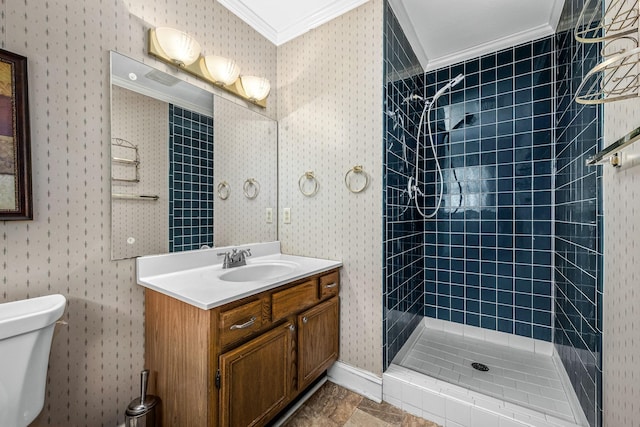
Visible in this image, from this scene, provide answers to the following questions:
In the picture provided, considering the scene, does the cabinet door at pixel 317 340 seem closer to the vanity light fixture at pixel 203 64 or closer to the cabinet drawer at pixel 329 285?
the cabinet drawer at pixel 329 285

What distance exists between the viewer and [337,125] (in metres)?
1.91

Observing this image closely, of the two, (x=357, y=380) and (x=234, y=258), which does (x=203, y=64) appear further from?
(x=357, y=380)

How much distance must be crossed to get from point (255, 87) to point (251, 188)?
2.39 feet

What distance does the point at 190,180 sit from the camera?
1.66 m

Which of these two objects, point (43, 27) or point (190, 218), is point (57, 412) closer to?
point (190, 218)

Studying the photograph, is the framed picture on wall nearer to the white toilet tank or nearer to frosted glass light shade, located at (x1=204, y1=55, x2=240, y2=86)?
the white toilet tank

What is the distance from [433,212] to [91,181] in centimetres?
248

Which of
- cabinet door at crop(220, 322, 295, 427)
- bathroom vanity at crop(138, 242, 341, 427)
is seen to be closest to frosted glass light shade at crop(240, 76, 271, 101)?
bathroom vanity at crop(138, 242, 341, 427)

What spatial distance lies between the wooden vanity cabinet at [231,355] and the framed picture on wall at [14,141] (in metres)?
0.63

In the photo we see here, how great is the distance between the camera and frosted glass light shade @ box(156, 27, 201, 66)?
4.82 ft

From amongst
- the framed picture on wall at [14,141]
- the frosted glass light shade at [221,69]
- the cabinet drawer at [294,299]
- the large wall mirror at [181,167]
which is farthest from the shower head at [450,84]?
the framed picture on wall at [14,141]

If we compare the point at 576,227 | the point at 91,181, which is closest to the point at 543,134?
the point at 576,227

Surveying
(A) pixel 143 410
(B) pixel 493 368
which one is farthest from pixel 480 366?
(A) pixel 143 410

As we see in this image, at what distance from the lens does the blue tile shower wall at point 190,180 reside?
157 cm
